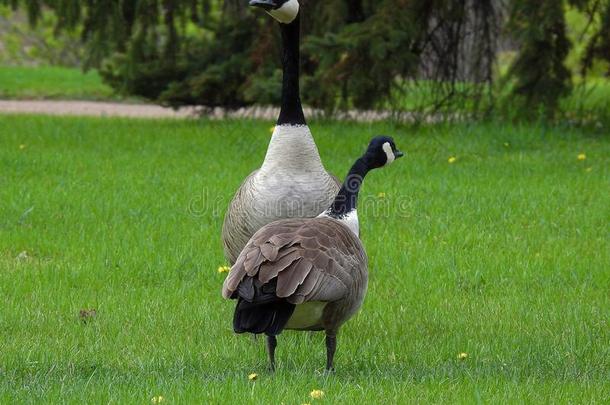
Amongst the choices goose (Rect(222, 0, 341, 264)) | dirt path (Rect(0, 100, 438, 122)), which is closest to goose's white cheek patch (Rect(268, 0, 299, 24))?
goose (Rect(222, 0, 341, 264))

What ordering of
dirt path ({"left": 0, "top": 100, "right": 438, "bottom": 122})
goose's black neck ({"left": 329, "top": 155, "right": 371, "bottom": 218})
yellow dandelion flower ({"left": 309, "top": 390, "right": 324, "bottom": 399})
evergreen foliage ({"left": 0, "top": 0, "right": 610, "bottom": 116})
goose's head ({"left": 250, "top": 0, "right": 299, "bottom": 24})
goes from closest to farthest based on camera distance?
yellow dandelion flower ({"left": 309, "top": 390, "right": 324, "bottom": 399})
goose's black neck ({"left": 329, "top": 155, "right": 371, "bottom": 218})
goose's head ({"left": 250, "top": 0, "right": 299, "bottom": 24})
evergreen foliage ({"left": 0, "top": 0, "right": 610, "bottom": 116})
dirt path ({"left": 0, "top": 100, "right": 438, "bottom": 122})

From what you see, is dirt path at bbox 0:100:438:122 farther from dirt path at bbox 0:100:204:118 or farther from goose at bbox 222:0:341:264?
goose at bbox 222:0:341:264

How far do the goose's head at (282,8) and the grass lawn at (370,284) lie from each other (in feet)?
5.90

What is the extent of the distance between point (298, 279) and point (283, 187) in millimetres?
1544

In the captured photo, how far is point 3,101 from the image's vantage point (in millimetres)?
20516

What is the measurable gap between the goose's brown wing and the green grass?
1613 centimetres

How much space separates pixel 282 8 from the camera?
6.74 meters

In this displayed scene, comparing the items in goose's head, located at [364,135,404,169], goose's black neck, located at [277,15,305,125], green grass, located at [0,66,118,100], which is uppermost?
goose's black neck, located at [277,15,305,125]

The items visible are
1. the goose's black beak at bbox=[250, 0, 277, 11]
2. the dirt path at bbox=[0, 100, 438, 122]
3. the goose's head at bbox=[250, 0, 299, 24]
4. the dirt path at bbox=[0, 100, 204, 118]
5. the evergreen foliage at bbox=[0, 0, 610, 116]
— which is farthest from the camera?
the dirt path at bbox=[0, 100, 204, 118]

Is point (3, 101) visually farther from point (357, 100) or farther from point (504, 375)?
point (504, 375)

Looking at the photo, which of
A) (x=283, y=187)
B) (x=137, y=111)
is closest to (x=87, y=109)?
(x=137, y=111)

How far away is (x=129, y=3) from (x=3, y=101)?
7.42 m

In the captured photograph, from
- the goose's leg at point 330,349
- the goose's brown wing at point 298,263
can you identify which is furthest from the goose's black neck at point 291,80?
the goose's leg at point 330,349

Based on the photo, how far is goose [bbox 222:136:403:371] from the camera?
15.0ft
